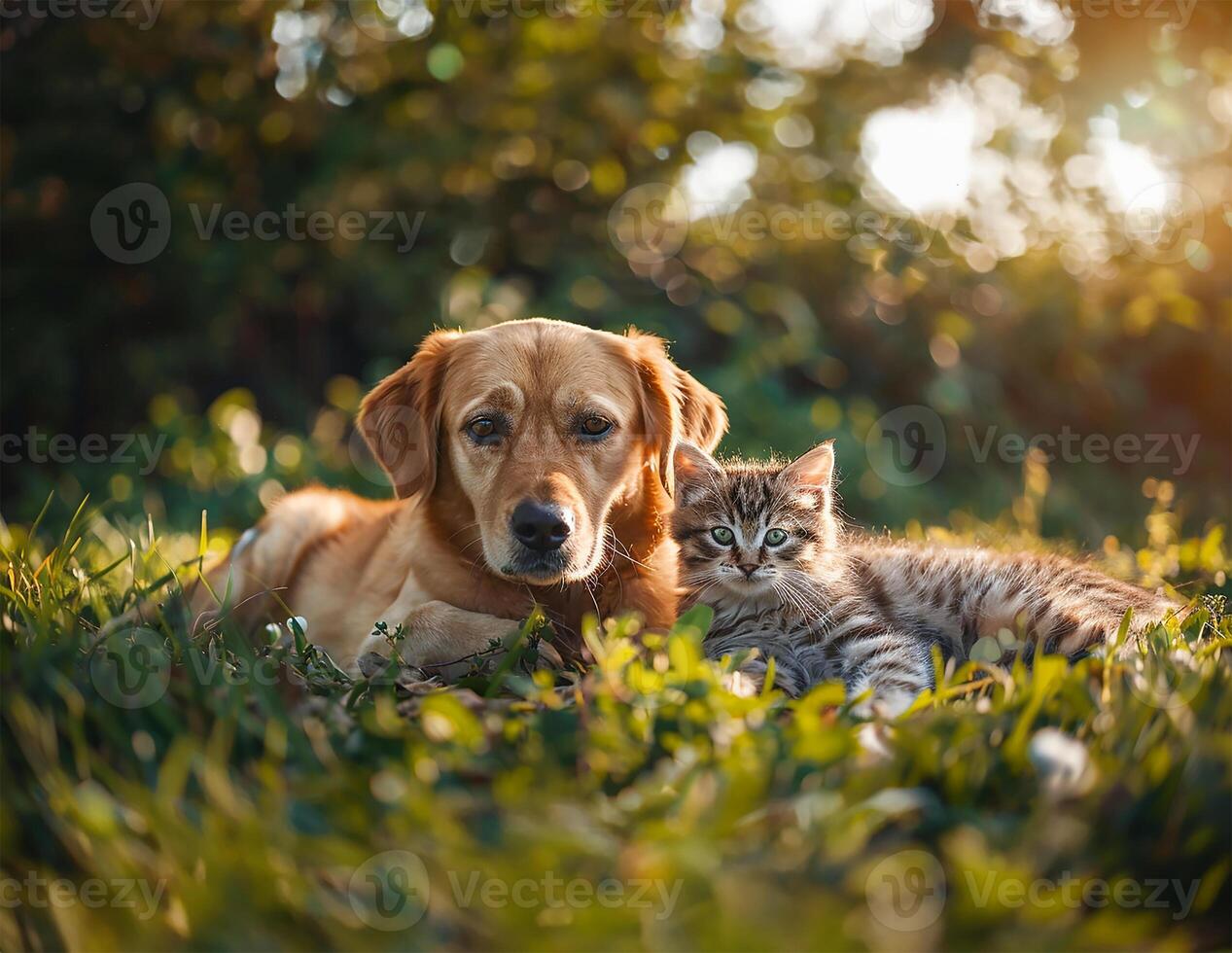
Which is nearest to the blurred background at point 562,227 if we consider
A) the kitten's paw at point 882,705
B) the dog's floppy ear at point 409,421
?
the dog's floppy ear at point 409,421

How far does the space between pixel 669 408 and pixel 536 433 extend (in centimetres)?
55

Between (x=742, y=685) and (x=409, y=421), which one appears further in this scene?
(x=409, y=421)

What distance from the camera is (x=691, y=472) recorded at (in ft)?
11.7

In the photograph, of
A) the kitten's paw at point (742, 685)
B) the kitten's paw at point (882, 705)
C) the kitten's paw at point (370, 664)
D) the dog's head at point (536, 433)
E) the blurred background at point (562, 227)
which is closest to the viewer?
the kitten's paw at point (882, 705)

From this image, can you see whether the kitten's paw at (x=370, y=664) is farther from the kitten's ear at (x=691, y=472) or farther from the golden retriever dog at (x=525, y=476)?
the kitten's ear at (x=691, y=472)

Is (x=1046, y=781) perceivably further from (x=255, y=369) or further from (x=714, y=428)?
(x=255, y=369)

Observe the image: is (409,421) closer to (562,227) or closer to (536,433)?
(536,433)

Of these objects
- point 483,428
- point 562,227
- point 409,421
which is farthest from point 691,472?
point 562,227

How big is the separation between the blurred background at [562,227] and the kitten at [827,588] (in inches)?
134

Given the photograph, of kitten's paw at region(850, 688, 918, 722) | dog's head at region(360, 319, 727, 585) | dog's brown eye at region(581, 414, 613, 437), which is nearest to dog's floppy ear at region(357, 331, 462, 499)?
dog's head at region(360, 319, 727, 585)

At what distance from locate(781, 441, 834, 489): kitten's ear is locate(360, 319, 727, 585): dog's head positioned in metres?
0.40

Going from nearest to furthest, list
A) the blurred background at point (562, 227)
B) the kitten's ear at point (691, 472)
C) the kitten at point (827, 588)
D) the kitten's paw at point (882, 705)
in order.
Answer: the kitten's paw at point (882, 705) → the kitten at point (827, 588) → the kitten's ear at point (691, 472) → the blurred background at point (562, 227)

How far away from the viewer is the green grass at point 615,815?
1.51m

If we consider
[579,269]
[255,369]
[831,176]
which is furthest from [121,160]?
[831,176]
